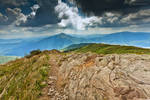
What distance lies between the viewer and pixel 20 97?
16797mm

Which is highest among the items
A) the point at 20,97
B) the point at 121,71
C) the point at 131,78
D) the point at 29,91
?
the point at 121,71

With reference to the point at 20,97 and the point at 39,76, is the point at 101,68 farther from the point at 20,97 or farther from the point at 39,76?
the point at 20,97

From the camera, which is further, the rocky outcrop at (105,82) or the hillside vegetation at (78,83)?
the hillside vegetation at (78,83)

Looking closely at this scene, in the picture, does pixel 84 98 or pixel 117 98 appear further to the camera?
pixel 84 98

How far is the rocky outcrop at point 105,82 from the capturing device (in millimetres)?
12014

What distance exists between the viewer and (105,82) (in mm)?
14102

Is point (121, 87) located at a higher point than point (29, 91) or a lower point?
higher

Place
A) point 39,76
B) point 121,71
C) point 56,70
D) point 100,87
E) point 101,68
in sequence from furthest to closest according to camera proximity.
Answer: point 56,70 → point 39,76 → point 101,68 → point 121,71 → point 100,87

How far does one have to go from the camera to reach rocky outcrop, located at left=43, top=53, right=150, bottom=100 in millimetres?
12014

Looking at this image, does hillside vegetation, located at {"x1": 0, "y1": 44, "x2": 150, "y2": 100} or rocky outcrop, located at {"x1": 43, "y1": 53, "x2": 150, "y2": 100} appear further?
hillside vegetation, located at {"x1": 0, "y1": 44, "x2": 150, "y2": 100}

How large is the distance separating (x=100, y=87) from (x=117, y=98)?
2.70m

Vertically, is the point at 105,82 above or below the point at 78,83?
above

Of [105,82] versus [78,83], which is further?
[78,83]

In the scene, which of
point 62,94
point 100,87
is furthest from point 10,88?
point 100,87
